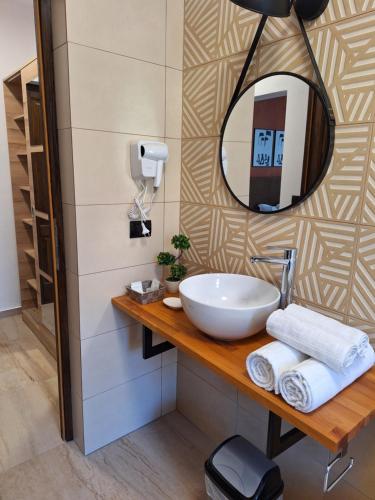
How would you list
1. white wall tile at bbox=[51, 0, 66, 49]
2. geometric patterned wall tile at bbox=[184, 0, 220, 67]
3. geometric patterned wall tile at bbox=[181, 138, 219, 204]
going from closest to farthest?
1. white wall tile at bbox=[51, 0, 66, 49]
2. geometric patterned wall tile at bbox=[184, 0, 220, 67]
3. geometric patterned wall tile at bbox=[181, 138, 219, 204]

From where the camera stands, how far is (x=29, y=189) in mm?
2900

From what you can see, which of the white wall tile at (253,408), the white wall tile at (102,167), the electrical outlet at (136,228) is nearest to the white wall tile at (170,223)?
the electrical outlet at (136,228)

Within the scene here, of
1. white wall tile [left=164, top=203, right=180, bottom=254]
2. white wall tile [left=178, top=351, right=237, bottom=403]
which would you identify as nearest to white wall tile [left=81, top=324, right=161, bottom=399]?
white wall tile [left=178, top=351, right=237, bottom=403]

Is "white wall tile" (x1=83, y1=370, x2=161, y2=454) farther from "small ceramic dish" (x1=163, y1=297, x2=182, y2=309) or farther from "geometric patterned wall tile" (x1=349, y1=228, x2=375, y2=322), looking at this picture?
"geometric patterned wall tile" (x1=349, y1=228, x2=375, y2=322)

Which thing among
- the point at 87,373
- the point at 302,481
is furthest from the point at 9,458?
the point at 302,481

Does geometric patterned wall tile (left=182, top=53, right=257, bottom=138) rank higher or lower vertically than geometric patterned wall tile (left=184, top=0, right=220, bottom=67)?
lower

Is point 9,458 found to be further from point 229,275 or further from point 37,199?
point 37,199

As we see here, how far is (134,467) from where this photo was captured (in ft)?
5.57

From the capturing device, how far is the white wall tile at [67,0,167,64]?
136 centimetres

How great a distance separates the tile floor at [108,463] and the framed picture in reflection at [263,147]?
3.98 feet

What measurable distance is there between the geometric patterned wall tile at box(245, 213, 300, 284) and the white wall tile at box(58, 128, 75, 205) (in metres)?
0.78

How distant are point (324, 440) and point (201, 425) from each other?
4.16 feet

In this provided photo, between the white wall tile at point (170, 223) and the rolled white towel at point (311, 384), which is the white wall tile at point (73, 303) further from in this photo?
the rolled white towel at point (311, 384)

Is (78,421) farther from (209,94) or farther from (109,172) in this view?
(209,94)
